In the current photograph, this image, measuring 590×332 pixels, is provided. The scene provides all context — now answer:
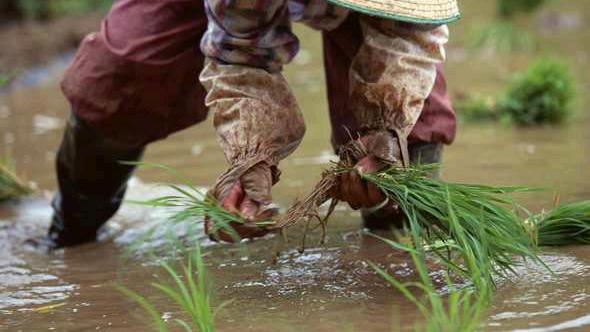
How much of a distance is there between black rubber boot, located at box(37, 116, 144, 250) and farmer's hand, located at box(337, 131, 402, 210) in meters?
0.86

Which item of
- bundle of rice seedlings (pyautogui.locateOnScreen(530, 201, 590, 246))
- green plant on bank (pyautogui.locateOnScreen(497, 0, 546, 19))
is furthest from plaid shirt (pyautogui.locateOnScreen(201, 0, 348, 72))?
green plant on bank (pyautogui.locateOnScreen(497, 0, 546, 19))

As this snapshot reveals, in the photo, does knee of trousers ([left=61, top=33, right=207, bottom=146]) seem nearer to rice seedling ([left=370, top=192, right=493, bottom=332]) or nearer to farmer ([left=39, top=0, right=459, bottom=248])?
farmer ([left=39, top=0, right=459, bottom=248])

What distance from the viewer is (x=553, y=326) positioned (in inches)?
57.6

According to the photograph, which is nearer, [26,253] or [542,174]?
[26,253]

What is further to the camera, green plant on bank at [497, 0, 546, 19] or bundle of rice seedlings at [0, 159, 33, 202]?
green plant on bank at [497, 0, 546, 19]

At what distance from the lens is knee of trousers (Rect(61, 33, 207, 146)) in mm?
2395

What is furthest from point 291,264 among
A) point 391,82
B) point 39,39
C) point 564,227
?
point 39,39

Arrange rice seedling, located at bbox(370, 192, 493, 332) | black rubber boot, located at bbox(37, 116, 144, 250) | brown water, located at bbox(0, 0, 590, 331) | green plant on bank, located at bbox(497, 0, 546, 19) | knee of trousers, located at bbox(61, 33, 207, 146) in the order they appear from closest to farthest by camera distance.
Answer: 1. rice seedling, located at bbox(370, 192, 493, 332)
2. brown water, located at bbox(0, 0, 590, 331)
3. knee of trousers, located at bbox(61, 33, 207, 146)
4. black rubber boot, located at bbox(37, 116, 144, 250)
5. green plant on bank, located at bbox(497, 0, 546, 19)

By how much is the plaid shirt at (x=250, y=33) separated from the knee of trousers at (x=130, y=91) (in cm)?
46

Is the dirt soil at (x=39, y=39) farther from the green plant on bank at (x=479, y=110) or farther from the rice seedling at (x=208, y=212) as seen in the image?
the rice seedling at (x=208, y=212)

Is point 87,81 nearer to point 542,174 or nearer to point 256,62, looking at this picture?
point 256,62

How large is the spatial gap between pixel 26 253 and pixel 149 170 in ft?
3.36

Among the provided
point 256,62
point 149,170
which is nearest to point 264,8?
point 256,62

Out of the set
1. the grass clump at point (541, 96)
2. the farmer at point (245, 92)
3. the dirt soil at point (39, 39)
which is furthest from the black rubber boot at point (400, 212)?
the dirt soil at point (39, 39)
